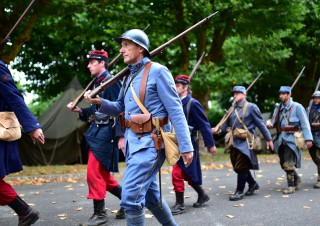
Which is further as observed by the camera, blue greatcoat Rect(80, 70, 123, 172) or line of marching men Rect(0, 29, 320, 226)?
blue greatcoat Rect(80, 70, 123, 172)

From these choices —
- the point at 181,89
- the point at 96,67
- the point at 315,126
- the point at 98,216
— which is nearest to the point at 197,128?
the point at 181,89

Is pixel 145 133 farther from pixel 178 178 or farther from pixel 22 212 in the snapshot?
pixel 178 178

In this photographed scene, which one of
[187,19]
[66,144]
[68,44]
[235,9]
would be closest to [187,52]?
[187,19]

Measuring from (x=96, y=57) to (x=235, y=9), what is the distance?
415 inches

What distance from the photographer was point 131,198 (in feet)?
13.9

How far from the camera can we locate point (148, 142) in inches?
175

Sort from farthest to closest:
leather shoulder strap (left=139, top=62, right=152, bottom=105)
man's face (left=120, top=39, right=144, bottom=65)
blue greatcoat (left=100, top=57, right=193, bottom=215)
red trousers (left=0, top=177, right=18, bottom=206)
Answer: red trousers (left=0, top=177, right=18, bottom=206) → man's face (left=120, top=39, right=144, bottom=65) → leather shoulder strap (left=139, top=62, right=152, bottom=105) → blue greatcoat (left=100, top=57, right=193, bottom=215)

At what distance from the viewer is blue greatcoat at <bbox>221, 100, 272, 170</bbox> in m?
8.52

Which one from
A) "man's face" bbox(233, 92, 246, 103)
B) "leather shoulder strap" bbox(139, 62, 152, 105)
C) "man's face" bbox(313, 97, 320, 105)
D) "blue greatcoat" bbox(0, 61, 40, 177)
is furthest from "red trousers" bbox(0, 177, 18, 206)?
"man's face" bbox(313, 97, 320, 105)

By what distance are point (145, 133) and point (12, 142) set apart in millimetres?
1590

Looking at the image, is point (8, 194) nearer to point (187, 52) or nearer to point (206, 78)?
point (206, 78)

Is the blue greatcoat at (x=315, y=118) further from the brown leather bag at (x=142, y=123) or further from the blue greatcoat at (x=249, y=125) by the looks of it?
the brown leather bag at (x=142, y=123)

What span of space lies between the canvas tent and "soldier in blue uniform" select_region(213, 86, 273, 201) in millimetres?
8276

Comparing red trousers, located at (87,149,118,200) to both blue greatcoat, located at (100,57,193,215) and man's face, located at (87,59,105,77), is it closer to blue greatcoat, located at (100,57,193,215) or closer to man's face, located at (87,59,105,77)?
man's face, located at (87,59,105,77)
